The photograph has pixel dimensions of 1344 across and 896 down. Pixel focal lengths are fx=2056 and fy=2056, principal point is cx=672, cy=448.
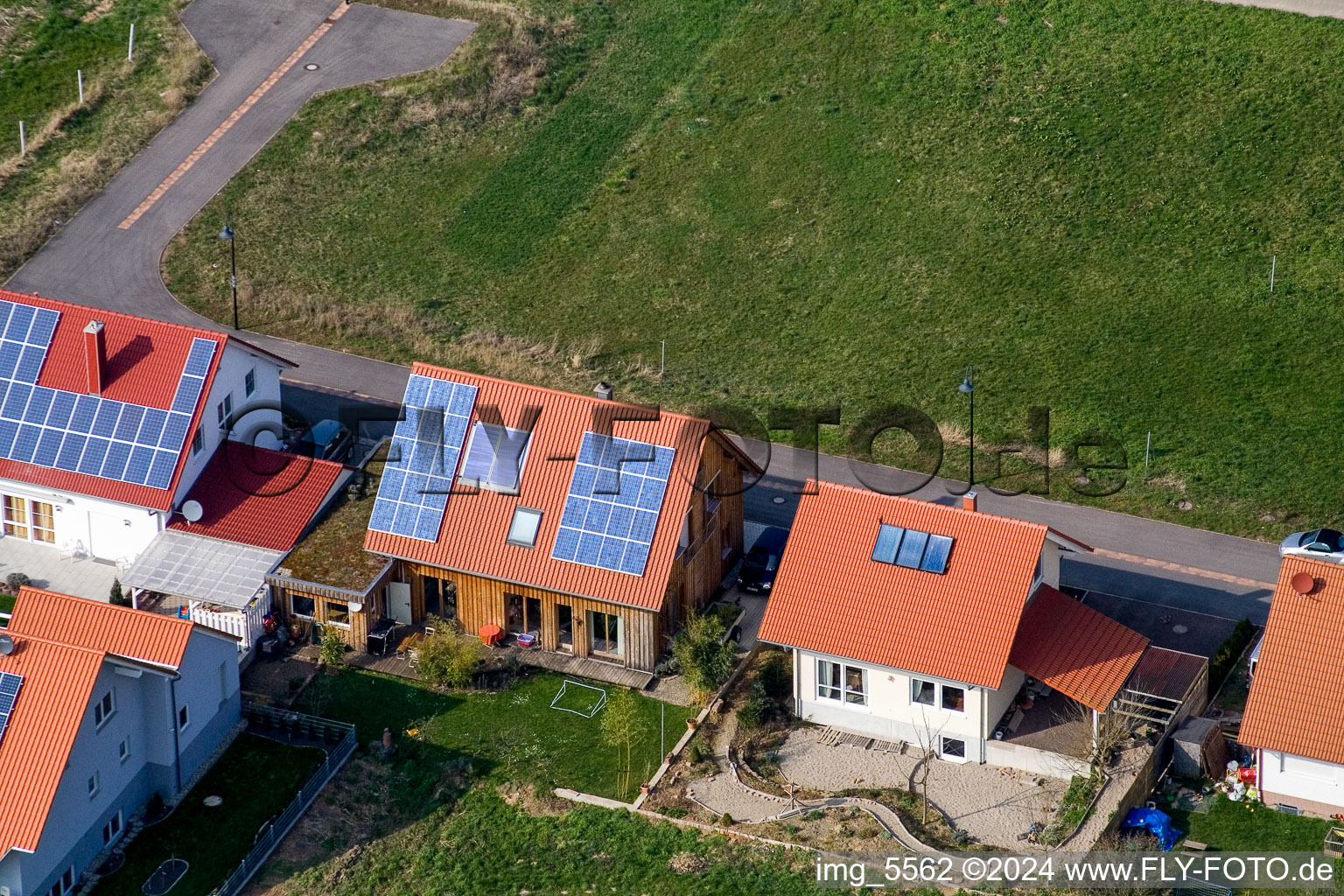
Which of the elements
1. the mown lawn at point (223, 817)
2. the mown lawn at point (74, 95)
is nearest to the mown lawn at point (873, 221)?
the mown lawn at point (74, 95)

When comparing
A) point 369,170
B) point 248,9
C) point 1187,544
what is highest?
point 248,9

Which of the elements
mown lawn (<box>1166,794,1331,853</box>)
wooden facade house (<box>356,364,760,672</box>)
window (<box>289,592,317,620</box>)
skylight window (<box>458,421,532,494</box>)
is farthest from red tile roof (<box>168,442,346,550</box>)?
mown lawn (<box>1166,794,1331,853</box>)

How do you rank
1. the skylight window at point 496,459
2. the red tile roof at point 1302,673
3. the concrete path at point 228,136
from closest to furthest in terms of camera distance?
the red tile roof at point 1302,673, the skylight window at point 496,459, the concrete path at point 228,136

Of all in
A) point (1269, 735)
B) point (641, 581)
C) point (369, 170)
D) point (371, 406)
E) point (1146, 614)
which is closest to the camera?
point (1269, 735)

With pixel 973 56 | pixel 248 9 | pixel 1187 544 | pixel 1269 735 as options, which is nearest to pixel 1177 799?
pixel 1269 735

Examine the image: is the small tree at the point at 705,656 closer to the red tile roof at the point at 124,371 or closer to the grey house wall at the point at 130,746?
the grey house wall at the point at 130,746

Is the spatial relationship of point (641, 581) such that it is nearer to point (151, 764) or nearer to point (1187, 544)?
point (151, 764)
